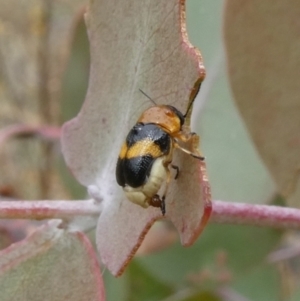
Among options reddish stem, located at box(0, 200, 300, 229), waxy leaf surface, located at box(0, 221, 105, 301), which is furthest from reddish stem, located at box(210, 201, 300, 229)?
waxy leaf surface, located at box(0, 221, 105, 301)

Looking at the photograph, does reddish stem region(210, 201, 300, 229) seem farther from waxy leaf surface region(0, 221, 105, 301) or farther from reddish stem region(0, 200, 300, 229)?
waxy leaf surface region(0, 221, 105, 301)

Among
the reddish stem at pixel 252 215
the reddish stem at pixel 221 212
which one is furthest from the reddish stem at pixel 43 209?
the reddish stem at pixel 252 215

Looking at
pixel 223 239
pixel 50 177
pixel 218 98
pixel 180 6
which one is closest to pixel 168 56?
pixel 180 6

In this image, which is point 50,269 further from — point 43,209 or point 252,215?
point 252,215

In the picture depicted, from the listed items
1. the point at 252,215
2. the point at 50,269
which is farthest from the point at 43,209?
the point at 252,215

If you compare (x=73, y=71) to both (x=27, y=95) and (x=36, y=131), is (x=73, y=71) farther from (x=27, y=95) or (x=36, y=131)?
(x=27, y=95)

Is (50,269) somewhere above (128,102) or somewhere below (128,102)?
below

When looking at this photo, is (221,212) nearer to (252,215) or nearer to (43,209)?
(252,215)
